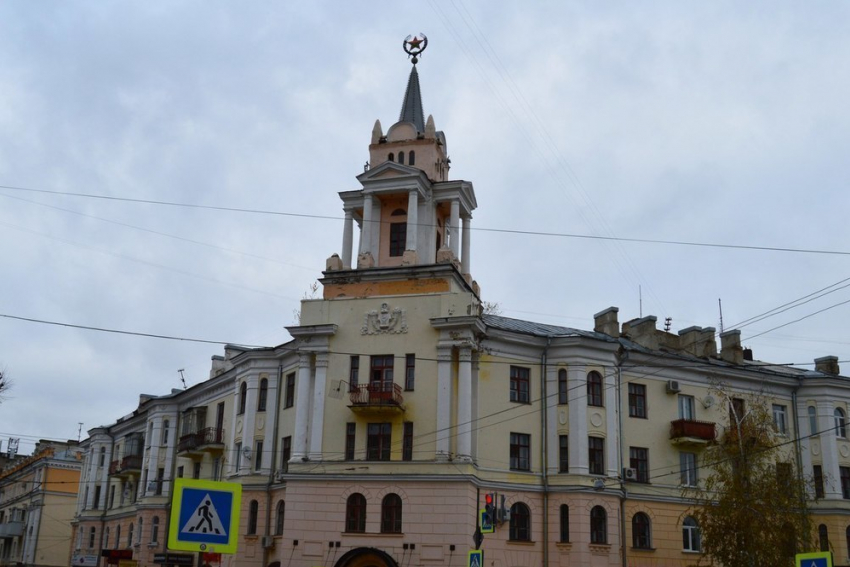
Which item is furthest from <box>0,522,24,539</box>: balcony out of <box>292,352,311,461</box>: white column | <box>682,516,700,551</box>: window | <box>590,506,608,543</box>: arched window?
<box>682,516,700,551</box>: window

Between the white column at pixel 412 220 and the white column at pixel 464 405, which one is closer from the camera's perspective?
the white column at pixel 464 405

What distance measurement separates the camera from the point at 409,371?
1596 inches

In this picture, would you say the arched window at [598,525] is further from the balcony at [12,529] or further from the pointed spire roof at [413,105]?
the balcony at [12,529]

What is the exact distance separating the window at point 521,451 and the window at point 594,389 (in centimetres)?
335

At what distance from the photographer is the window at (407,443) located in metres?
39.4

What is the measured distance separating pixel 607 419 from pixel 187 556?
23738 millimetres

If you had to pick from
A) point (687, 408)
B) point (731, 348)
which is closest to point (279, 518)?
point (687, 408)

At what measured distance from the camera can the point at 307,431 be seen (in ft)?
134

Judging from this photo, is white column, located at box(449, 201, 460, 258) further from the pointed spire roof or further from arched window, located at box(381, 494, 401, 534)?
arched window, located at box(381, 494, 401, 534)

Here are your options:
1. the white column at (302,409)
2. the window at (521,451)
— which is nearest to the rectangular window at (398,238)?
the white column at (302,409)

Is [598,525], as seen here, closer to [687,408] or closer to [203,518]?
[687,408]

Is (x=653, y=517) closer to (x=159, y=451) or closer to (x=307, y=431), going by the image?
(x=307, y=431)

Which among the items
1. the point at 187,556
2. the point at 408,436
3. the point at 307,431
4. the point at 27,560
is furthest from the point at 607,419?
the point at 27,560

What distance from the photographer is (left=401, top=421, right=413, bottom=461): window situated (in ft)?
129
